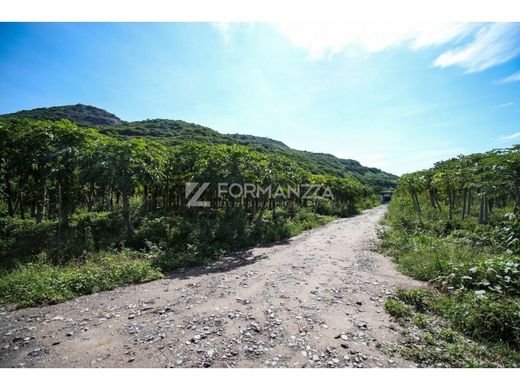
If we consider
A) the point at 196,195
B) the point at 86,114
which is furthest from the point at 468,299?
the point at 86,114

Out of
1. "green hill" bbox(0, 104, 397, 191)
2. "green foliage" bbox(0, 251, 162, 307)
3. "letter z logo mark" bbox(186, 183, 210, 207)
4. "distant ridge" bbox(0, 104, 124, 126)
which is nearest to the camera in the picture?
"green foliage" bbox(0, 251, 162, 307)

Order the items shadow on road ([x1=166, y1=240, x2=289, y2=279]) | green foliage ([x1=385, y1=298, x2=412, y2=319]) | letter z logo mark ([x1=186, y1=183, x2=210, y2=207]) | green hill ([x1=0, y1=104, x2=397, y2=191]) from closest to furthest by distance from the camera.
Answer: green foliage ([x1=385, y1=298, x2=412, y2=319]) → shadow on road ([x1=166, y1=240, x2=289, y2=279]) → letter z logo mark ([x1=186, y1=183, x2=210, y2=207]) → green hill ([x1=0, y1=104, x2=397, y2=191])

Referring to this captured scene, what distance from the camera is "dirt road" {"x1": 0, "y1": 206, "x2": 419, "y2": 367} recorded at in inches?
216

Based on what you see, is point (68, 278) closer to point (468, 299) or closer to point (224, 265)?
point (224, 265)

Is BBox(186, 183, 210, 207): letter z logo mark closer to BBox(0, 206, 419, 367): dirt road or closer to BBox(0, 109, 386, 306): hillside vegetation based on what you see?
BBox(0, 109, 386, 306): hillside vegetation

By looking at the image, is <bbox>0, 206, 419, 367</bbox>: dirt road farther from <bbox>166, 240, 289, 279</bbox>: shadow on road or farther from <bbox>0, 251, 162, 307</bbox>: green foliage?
<bbox>0, 251, 162, 307</bbox>: green foliage

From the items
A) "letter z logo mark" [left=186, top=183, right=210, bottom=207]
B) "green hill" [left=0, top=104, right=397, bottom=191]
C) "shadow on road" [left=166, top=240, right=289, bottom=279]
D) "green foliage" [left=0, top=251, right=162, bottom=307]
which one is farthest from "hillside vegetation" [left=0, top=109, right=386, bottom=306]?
"green hill" [left=0, top=104, right=397, bottom=191]

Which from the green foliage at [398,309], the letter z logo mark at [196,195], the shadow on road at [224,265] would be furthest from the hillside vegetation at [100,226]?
the green foliage at [398,309]

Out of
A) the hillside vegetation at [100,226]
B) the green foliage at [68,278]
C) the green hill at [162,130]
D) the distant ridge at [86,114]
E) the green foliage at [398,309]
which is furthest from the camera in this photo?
the distant ridge at [86,114]

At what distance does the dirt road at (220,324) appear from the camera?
18.0ft

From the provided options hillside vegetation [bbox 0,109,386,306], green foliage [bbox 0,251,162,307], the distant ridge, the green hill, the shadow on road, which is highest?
the distant ridge

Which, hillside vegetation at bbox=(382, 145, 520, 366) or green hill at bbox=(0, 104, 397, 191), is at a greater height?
green hill at bbox=(0, 104, 397, 191)

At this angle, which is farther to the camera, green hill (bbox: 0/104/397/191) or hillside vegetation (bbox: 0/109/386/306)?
green hill (bbox: 0/104/397/191)

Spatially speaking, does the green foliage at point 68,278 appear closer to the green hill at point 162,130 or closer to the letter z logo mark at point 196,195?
the letter z logo mark at point 196,195
